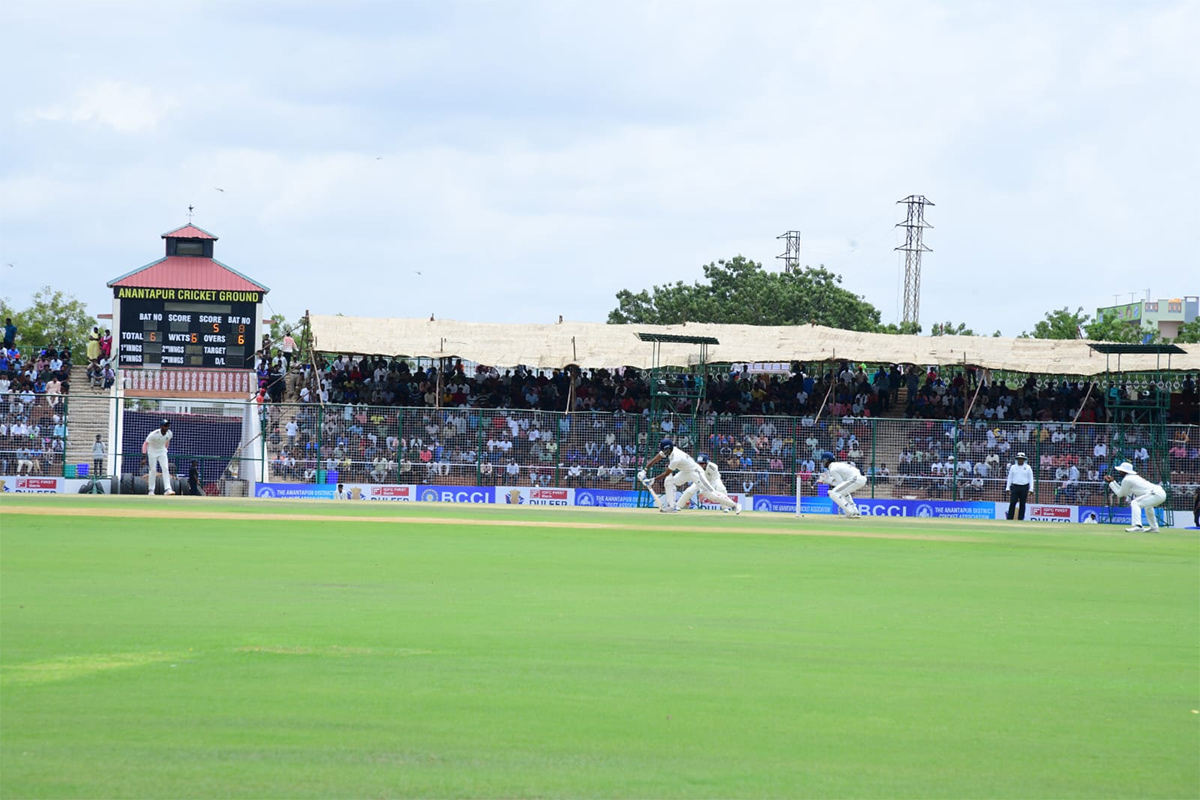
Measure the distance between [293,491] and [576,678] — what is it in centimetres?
3032

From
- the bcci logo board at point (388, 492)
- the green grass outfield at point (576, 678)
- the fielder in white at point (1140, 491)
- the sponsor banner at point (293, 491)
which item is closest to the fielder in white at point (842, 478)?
the fielder in white at point (1140, 491)

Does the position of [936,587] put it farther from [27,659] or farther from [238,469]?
[238,469]

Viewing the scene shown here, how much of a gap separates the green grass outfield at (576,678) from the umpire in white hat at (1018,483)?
18.4 meters

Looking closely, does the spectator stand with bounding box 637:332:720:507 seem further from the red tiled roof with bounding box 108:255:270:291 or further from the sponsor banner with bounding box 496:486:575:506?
the red tiled roof with bounding box 108:255:270:291

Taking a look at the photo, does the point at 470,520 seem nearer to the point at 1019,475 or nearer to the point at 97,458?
the point at 97,458

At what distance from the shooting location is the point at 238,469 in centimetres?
3831

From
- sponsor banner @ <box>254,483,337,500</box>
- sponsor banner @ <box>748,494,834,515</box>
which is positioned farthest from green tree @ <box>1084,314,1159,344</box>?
sponsor banner @ <box>254,483,337,500</box>

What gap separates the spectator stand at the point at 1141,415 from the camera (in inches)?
1502

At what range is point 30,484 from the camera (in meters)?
35.8

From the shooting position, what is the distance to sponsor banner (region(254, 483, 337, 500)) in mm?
37219

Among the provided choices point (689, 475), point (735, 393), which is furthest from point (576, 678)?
point (735, 393)

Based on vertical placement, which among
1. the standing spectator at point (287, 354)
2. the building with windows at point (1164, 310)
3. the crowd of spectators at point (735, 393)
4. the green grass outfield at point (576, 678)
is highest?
the building with windows at point (1164, 310)

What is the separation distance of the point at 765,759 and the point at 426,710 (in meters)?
1.94

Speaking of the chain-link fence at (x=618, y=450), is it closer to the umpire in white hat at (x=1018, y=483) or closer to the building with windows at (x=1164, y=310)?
the umpire in white hat at (x=1018, y=483)
